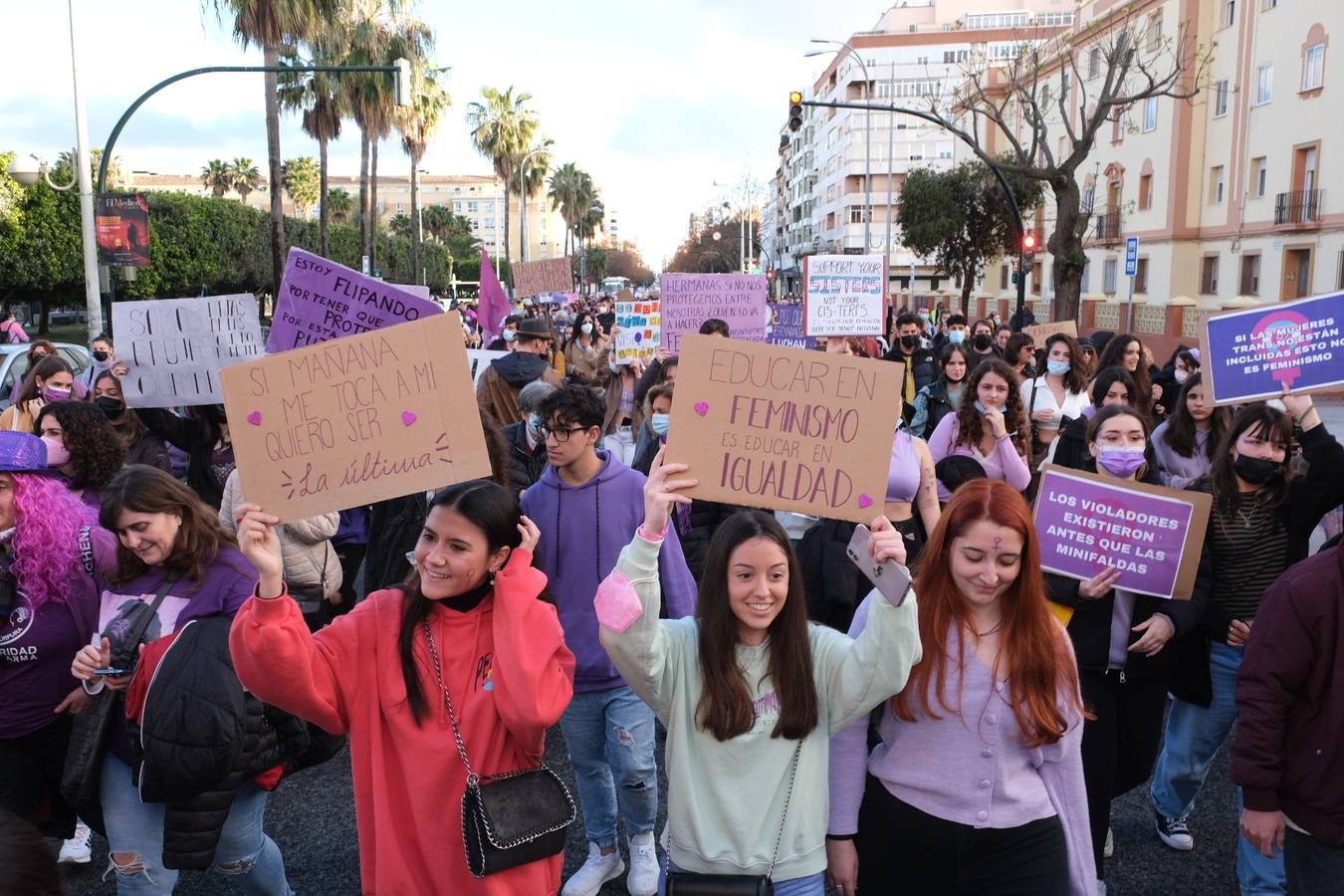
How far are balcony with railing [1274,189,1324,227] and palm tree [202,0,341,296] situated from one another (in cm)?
2563

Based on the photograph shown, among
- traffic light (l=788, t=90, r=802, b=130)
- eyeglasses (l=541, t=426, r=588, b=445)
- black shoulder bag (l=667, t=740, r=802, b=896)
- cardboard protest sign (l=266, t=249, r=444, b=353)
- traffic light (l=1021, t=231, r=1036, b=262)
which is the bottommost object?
black shoulder bag (l=667, t=740, r=802, b=896)

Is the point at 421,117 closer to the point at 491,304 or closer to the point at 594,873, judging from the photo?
the point at 491,304

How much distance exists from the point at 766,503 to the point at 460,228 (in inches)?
4256

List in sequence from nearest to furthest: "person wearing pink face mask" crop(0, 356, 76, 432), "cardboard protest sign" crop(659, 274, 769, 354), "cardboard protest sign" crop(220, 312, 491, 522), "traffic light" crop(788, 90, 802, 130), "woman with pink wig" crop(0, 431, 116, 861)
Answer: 1. "cardboard protest sign" crop(220, 312, 491, 522)
2. "woman with pink wig" crop(0, 431, 116, 861)
3. "person wearing pink face mask" crop(0, 356, 76, 432)
4. "cardboard protest sign" crop(659, 274, 769, 354)
5. "traffic light" crop(788, 90, 802, 130)

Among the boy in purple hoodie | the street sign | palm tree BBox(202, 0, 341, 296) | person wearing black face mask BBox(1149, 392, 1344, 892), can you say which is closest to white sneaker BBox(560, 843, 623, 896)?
the boy in purple hoodie

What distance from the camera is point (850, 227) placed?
3002 inches

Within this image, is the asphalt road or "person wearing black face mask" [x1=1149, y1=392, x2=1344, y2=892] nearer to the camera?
"person wearing black face mask" [x1=1149, y1=392, x2=1344, y2=892]

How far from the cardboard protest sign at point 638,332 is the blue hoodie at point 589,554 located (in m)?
6.75

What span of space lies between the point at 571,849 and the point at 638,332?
7.41 metres

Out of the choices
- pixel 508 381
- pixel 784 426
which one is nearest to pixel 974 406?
pixel 784 426

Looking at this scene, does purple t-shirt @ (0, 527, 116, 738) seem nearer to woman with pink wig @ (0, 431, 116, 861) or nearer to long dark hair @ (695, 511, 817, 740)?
woman with pink wig @ (0, 431, 116, 861)

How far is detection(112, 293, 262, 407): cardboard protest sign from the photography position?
5.65 meters

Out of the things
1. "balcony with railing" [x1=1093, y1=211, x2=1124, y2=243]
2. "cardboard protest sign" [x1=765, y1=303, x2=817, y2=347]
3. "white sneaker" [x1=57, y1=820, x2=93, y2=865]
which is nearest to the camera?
"white sneaker" [x1=57, y1=820, x2=93, y2=865]

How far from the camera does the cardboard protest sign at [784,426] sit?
8.69 ft
